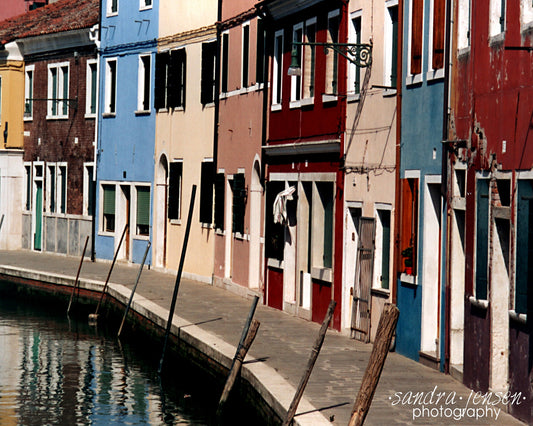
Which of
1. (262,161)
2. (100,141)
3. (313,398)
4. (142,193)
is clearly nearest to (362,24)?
(262,161)

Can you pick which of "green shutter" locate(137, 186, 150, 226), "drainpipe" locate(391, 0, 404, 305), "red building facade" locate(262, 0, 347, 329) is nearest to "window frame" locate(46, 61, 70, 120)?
"green shutter" locate(137, 186, 150, 226)

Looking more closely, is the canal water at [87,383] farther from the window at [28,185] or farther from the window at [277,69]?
the window at [28,185]

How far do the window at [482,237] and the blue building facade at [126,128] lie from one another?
70.9 feet

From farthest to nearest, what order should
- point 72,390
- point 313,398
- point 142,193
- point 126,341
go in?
point 142,193
point 126,341
point 72,390
point 313,398

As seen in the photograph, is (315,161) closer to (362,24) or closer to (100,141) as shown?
(362,24)

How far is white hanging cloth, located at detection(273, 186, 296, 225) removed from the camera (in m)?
24.2

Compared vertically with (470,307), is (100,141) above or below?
above

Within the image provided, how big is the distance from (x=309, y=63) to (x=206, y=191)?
8117 mm

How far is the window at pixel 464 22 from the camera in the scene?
15531 millimetres

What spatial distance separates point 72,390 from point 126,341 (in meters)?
5.99

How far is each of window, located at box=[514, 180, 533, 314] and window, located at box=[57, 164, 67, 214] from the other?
94.5 feet

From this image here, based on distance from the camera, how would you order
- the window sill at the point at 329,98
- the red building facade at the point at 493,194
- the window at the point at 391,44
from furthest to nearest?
the window sill at the point at 329,98 → the window at the point at 391,44 → the red building facade at the point at 493,194

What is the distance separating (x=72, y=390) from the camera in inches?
762

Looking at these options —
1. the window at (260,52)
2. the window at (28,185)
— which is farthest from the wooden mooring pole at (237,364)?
the window at (28,185)
